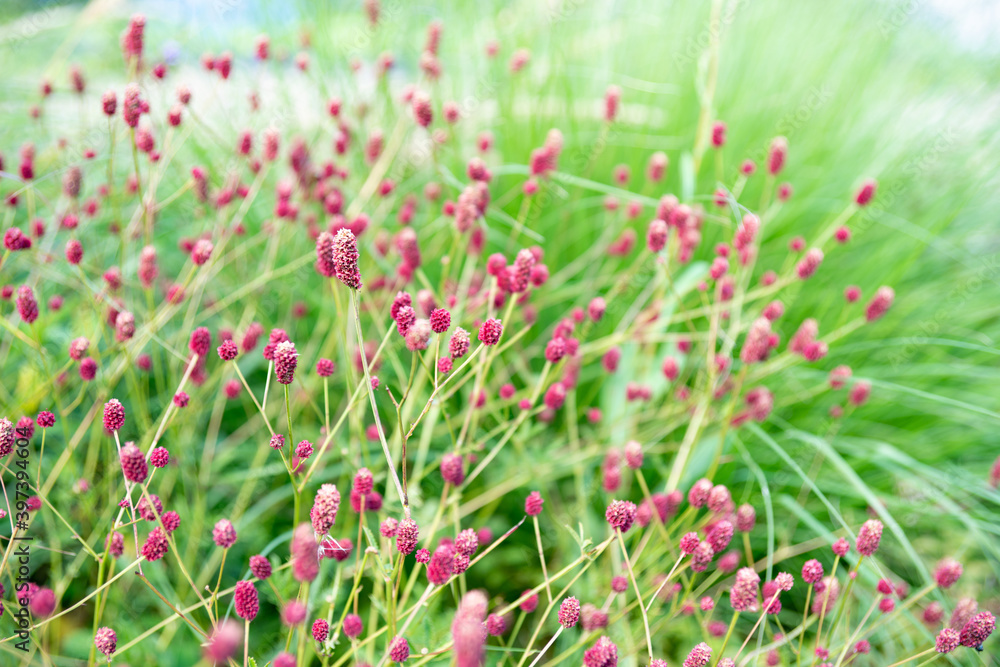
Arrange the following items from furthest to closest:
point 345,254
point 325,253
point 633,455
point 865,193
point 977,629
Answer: point 865,193
point 633,455
point 325,253
point 977,629
point 345,254

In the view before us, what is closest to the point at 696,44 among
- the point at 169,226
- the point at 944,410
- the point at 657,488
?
Result: the point at 944,410

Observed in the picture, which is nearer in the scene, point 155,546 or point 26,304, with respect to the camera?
point 155,546

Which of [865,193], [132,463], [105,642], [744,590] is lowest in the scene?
[105,642]

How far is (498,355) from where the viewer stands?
1.78 metres

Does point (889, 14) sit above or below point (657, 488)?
above

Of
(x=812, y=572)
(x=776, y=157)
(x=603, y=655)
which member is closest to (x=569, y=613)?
(x=603, y=655)

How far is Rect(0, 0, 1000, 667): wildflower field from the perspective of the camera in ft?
3.49

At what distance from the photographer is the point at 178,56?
273 cm

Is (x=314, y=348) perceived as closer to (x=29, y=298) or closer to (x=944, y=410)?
(x=29, y=298)

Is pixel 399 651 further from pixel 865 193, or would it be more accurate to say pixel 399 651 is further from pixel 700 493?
pixel 865 193

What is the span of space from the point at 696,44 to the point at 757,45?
56 cm

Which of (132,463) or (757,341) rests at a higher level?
(757,341)

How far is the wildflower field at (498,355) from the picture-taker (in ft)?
3.49

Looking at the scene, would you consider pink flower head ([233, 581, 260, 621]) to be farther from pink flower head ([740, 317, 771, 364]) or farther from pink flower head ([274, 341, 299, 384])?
pink flower head ([740, 317, 771, 364])
